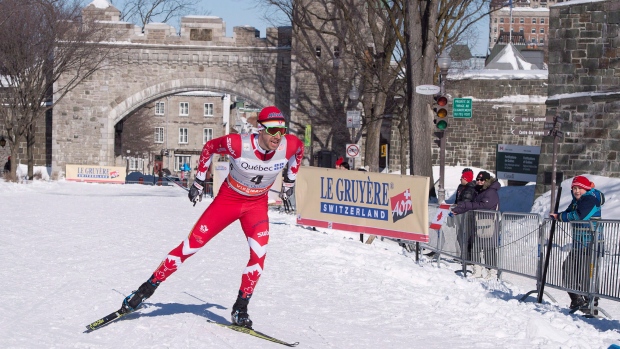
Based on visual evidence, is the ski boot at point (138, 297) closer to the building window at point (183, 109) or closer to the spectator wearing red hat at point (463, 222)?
the spectator wearing red hat at point (463, 222)

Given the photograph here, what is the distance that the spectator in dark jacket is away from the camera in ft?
41.1

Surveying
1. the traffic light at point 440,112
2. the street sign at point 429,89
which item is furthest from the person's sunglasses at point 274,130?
the traffic light at point 440,112

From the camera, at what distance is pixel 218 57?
45344 millimetres

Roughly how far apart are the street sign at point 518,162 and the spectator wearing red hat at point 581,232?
20.8m

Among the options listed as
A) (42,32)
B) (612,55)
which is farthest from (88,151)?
(612,55)

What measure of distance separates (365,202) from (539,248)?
4.22 m

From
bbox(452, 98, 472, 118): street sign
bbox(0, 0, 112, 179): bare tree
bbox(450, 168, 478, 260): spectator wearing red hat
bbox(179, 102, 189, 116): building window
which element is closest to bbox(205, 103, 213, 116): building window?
bbox(179, 102, 189, 116): building window

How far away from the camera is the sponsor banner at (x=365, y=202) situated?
545 inches

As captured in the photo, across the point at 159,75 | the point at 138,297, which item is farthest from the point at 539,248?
the point at 159,75

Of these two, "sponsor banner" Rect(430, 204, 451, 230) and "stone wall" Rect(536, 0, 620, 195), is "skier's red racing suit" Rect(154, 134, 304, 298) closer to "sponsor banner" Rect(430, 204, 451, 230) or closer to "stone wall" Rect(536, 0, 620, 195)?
"sponsor banner" Rect(430, 204, 451, 230)

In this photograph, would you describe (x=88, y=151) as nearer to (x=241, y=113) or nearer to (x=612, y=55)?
(x=612, y=55)

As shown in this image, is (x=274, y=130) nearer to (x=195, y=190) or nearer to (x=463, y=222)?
(x=195, y=190)

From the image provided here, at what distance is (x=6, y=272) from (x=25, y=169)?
40591 millimetres

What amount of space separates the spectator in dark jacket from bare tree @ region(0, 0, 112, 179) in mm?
24211
